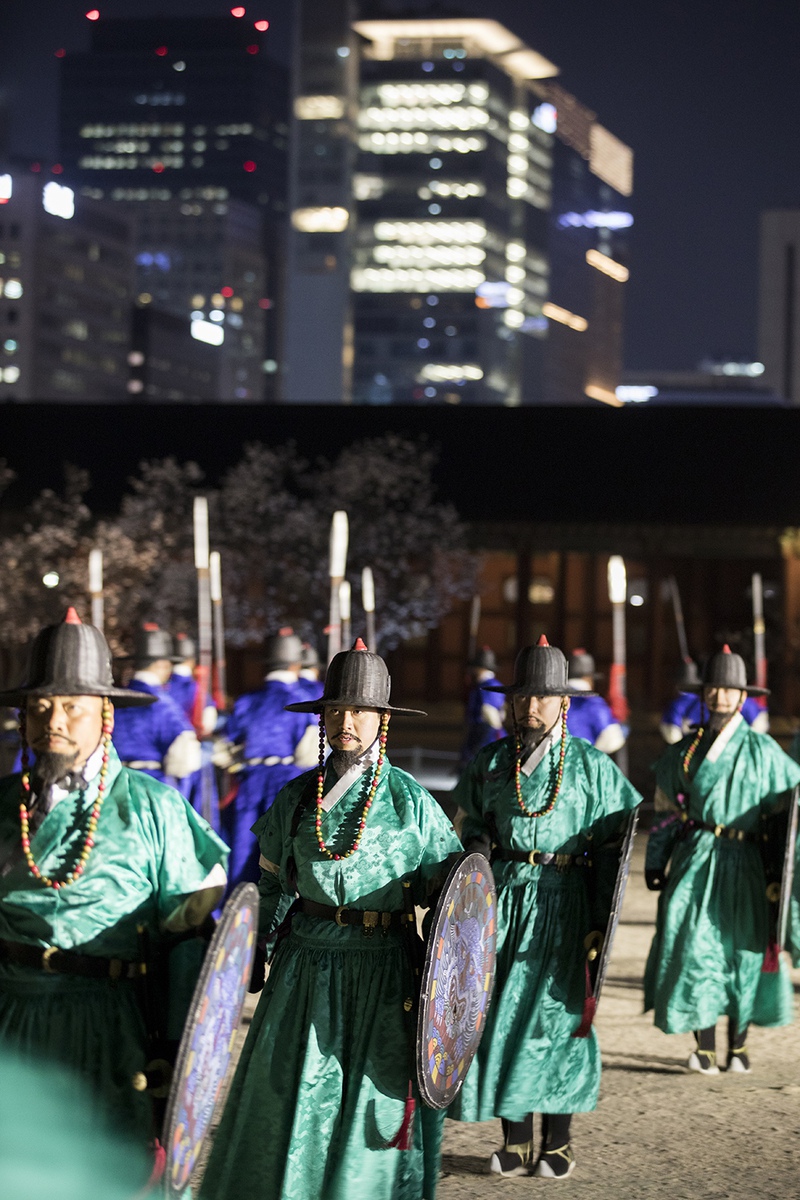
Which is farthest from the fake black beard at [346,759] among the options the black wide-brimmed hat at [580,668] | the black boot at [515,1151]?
the black wide-brimmed hat at [580,668]

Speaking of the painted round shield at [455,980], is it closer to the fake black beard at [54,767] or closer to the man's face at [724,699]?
the fake black beard at [54,767]

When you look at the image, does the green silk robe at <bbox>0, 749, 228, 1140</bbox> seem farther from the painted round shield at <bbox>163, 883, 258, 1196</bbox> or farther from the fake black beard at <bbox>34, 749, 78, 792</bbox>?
the painted round shield at <bbox>163, 883, 258, 1196</bbox>

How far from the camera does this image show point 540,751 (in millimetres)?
5527

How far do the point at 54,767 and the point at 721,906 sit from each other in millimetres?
3918

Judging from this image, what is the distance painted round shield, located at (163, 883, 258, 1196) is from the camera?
298cm

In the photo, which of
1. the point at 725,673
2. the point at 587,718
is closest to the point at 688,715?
the point at 587,718

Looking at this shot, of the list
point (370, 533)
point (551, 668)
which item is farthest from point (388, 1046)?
point (370, 533)

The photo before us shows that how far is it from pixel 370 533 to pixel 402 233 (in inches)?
3916

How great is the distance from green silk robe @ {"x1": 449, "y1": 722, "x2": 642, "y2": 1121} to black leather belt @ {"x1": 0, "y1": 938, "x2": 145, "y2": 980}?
2.17m

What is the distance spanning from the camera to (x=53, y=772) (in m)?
3.50

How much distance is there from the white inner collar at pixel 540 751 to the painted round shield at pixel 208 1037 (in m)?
2.21

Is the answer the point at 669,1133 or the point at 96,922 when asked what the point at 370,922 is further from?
the point at 669,1133

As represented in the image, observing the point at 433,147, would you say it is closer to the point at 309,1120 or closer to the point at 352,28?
the point at 352,28

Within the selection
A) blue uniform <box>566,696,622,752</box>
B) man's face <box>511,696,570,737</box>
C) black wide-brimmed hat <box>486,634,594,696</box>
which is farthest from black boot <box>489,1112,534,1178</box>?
blue uniform <box>566,696,622,752</box>
